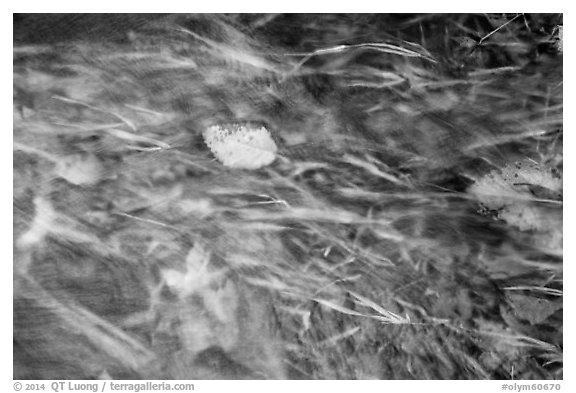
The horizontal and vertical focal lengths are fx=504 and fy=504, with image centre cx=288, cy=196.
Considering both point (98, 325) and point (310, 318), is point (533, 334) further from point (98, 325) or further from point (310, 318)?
point (98, 325)

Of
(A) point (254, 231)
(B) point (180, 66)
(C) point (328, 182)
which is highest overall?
(B) point (180, 66)

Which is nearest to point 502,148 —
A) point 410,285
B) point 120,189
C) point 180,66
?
point 410,285

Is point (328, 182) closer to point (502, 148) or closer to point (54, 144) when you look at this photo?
point (502, 148)

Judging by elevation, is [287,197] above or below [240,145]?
below

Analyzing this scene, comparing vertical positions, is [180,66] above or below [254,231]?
above

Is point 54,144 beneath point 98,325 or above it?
above

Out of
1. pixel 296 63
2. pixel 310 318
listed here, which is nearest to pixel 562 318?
pixel 310 318
